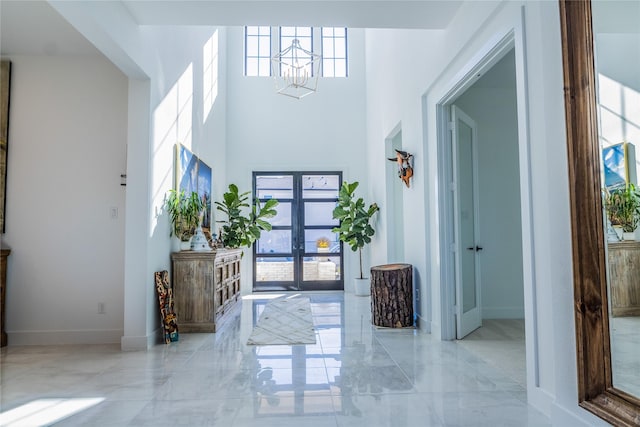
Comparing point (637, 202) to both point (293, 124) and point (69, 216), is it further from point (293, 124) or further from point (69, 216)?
point (293, 124)

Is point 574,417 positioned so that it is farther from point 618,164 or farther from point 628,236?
point 618,164

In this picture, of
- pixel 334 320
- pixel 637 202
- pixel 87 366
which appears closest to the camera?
pixel 637 202

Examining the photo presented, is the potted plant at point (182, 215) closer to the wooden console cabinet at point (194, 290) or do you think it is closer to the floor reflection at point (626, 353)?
the wooden console cabinet at point (194, 290)

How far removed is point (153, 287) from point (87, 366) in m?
0.94

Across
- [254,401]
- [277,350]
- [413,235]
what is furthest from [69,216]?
[413,235]

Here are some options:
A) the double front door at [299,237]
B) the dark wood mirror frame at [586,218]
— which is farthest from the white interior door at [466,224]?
the double front door at [299,237]

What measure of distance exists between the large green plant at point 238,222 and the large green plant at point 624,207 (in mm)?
5822

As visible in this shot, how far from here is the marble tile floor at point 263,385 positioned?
7.85 ft

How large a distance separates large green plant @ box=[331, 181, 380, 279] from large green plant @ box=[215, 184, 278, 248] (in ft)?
4.22

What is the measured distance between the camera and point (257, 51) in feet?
30.2

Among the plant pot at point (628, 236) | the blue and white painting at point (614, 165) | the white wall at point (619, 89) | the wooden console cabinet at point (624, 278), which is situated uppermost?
the white wall at point (619, 89)

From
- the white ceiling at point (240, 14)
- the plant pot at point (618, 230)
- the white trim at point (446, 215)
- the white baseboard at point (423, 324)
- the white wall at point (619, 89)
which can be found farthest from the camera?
the white baseboard at point (423, 324)

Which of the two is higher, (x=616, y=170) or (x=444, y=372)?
(x=616, y=170)

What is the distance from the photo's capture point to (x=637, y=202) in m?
1.79
